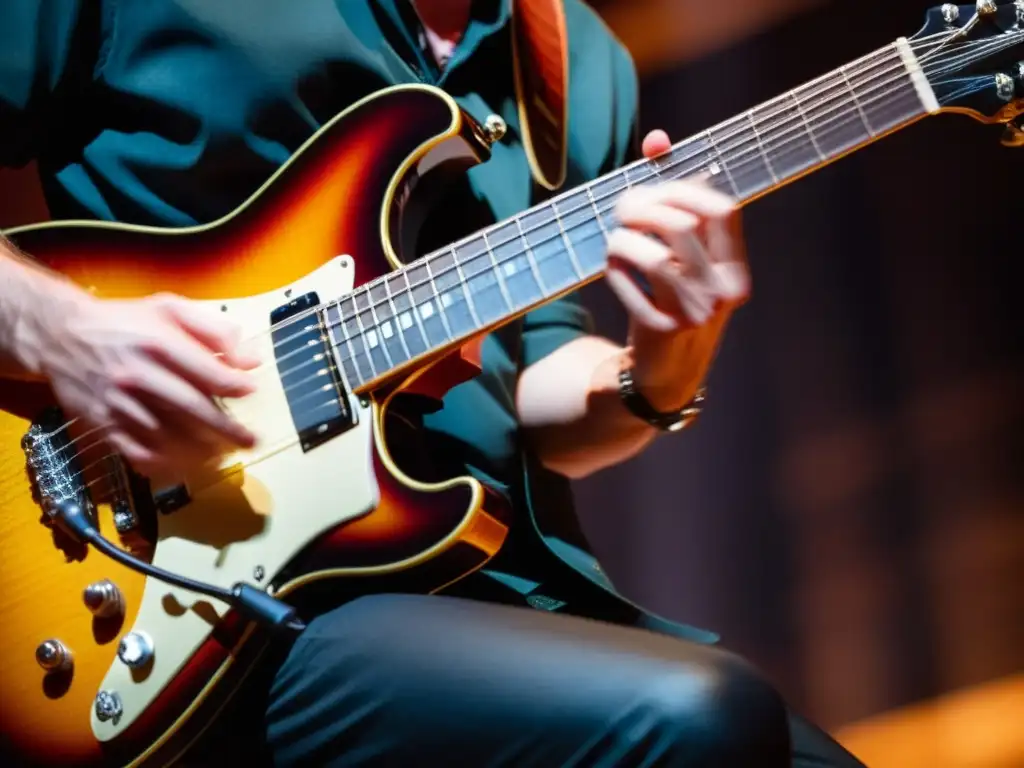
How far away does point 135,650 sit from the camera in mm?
699

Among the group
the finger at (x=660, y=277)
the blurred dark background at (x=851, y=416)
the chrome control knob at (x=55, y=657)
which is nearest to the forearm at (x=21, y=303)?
the chrome control knob at (x=55, y=657)

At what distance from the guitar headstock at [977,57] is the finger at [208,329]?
0.54 meters

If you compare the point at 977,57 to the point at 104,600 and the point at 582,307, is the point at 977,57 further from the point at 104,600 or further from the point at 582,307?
the point at 104,600

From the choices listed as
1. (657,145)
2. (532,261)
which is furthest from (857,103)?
(532,261)

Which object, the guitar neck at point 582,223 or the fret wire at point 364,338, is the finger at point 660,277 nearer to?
the guitar neck at point 582,223

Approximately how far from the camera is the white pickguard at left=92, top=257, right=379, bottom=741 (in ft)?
2.27

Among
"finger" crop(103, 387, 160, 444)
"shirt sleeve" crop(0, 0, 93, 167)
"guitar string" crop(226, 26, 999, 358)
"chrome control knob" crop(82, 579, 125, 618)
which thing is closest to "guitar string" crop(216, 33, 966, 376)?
"guitar string" crop(226, 26, 999, 358)

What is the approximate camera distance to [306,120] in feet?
2.80

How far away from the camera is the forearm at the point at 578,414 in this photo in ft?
2.99

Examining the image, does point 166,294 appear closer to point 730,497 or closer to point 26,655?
point 26,655

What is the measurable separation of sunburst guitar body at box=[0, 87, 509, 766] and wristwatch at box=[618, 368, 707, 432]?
0.47ft

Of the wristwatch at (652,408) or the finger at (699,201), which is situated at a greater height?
the finger at (699,201)

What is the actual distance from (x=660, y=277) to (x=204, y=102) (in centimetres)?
43

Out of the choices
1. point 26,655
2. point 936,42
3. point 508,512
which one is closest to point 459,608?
Result: point 508,512
